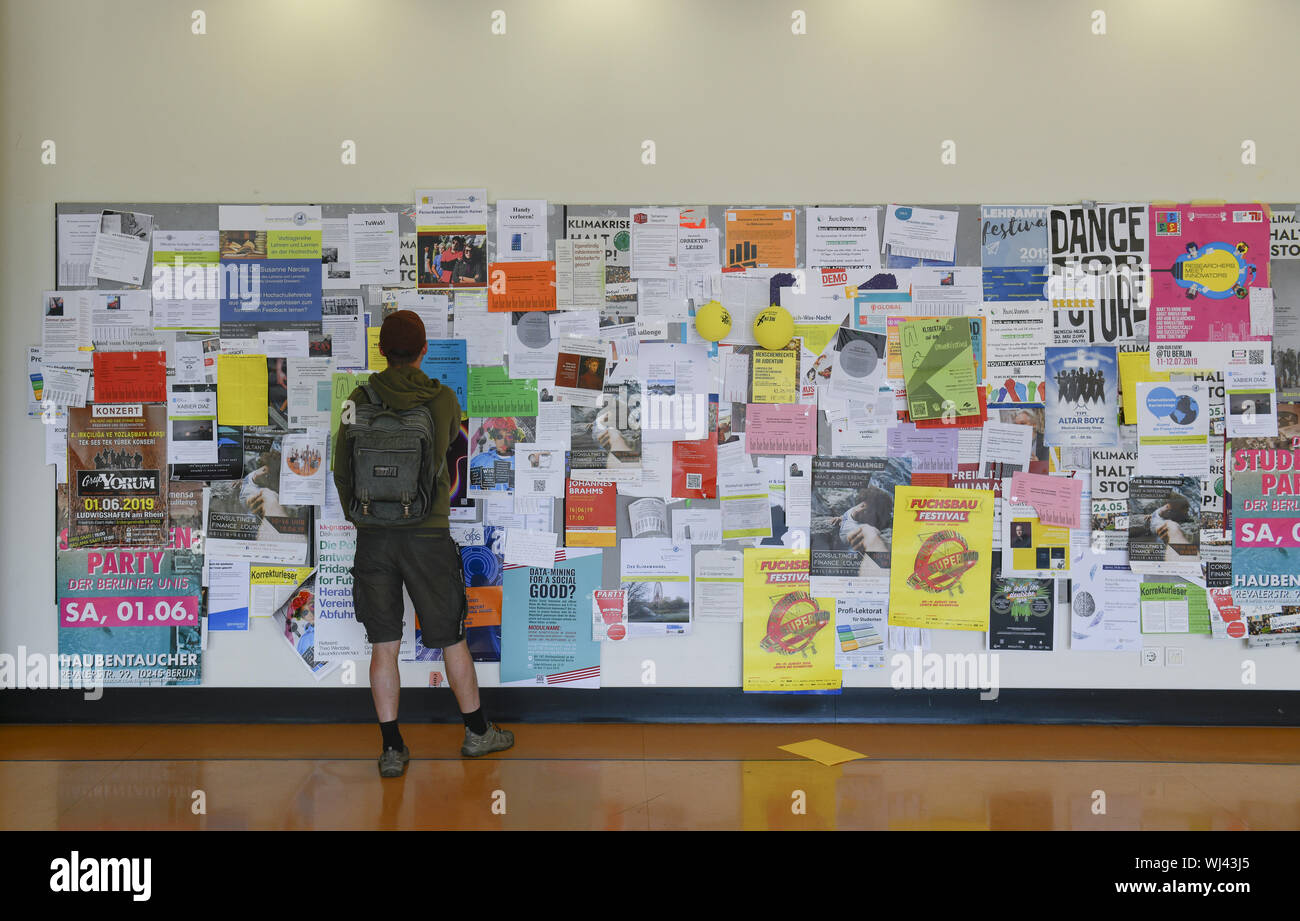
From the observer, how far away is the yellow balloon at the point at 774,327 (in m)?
3.43

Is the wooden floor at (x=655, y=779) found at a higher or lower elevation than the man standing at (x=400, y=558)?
lower

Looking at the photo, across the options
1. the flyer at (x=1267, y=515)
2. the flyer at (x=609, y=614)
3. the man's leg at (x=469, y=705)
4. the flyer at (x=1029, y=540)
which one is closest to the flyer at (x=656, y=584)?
the flyer at (x=609, y=614)

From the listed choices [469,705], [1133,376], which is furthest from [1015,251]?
[469,705]

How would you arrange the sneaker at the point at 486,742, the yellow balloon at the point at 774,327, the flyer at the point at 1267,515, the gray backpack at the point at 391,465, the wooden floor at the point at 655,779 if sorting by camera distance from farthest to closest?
the flyer at the point at 1267,515 < the yellow balloon at the point at 774,327 < the sneaker at the point at 486,742 < the gray backpack at the point at 391,465 < the wooden floor at the point at 655,779

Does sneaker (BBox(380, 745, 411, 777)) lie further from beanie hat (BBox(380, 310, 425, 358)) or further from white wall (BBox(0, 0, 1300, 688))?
white wall (BBox(0, 0, 1300, 688))

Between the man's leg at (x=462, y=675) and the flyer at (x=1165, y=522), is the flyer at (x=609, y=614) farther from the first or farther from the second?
the flyer at (x=1165, y=522)

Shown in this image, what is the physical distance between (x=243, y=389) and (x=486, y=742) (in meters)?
1.69

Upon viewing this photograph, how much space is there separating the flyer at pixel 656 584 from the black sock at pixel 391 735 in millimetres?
955

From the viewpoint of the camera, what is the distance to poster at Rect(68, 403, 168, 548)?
3.54 meters

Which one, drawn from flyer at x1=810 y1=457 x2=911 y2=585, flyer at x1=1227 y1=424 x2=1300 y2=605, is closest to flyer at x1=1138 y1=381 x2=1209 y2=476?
A: flyer at x1=1227 y1=424 x2=1300 y2=605

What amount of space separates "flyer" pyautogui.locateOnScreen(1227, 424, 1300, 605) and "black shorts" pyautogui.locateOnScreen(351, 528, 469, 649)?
10.1 feet

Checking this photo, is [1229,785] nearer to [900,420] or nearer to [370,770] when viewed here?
[900,420]

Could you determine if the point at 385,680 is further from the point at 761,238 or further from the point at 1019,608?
the point at 1019,608

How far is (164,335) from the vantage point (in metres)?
3.54
